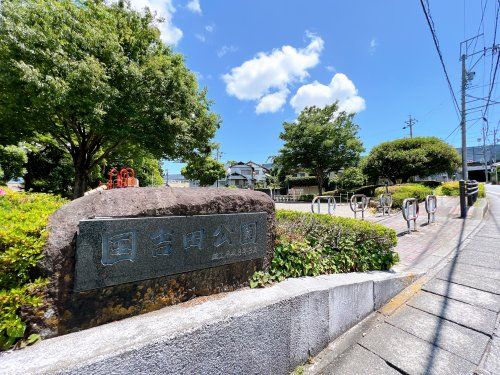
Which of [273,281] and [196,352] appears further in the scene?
[273,281]

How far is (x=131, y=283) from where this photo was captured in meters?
2.05

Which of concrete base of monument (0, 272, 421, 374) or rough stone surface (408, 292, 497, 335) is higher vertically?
concrete base of monument (0, 272, 421, 374)

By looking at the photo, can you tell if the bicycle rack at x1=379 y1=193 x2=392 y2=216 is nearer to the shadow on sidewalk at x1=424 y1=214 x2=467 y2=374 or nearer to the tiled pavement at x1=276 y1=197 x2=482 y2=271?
the tiled pavement at x1=276 y1=197 x2=482 y2=271

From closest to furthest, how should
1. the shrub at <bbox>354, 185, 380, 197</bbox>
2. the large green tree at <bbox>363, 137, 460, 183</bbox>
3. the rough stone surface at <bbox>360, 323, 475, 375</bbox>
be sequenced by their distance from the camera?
the rough stone surface at <bbox>360, 323, 475, 375</bbox>, the large green tree at <bbox>363, 137, 460, 183</bbox>, the shrub at <bbox>354, 185, 380, 197</bbox>

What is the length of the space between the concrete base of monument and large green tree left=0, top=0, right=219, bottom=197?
30.6 feet

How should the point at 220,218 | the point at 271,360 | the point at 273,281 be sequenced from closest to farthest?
the point at 271,360 < the point at 220,218 < the point at 273,281

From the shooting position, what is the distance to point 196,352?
181 centimetres

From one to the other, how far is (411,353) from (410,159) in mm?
23980

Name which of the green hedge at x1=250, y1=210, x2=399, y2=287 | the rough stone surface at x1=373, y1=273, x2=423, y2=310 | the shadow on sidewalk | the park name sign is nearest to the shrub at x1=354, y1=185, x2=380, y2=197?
the shadow on sidewalk

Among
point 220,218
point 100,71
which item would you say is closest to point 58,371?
point 220,218

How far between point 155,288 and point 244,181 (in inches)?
1985

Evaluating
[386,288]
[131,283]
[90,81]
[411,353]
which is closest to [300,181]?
[90,81]

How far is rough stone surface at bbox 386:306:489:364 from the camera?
2.48 meters

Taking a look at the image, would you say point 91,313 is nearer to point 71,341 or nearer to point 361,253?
point 71,341
